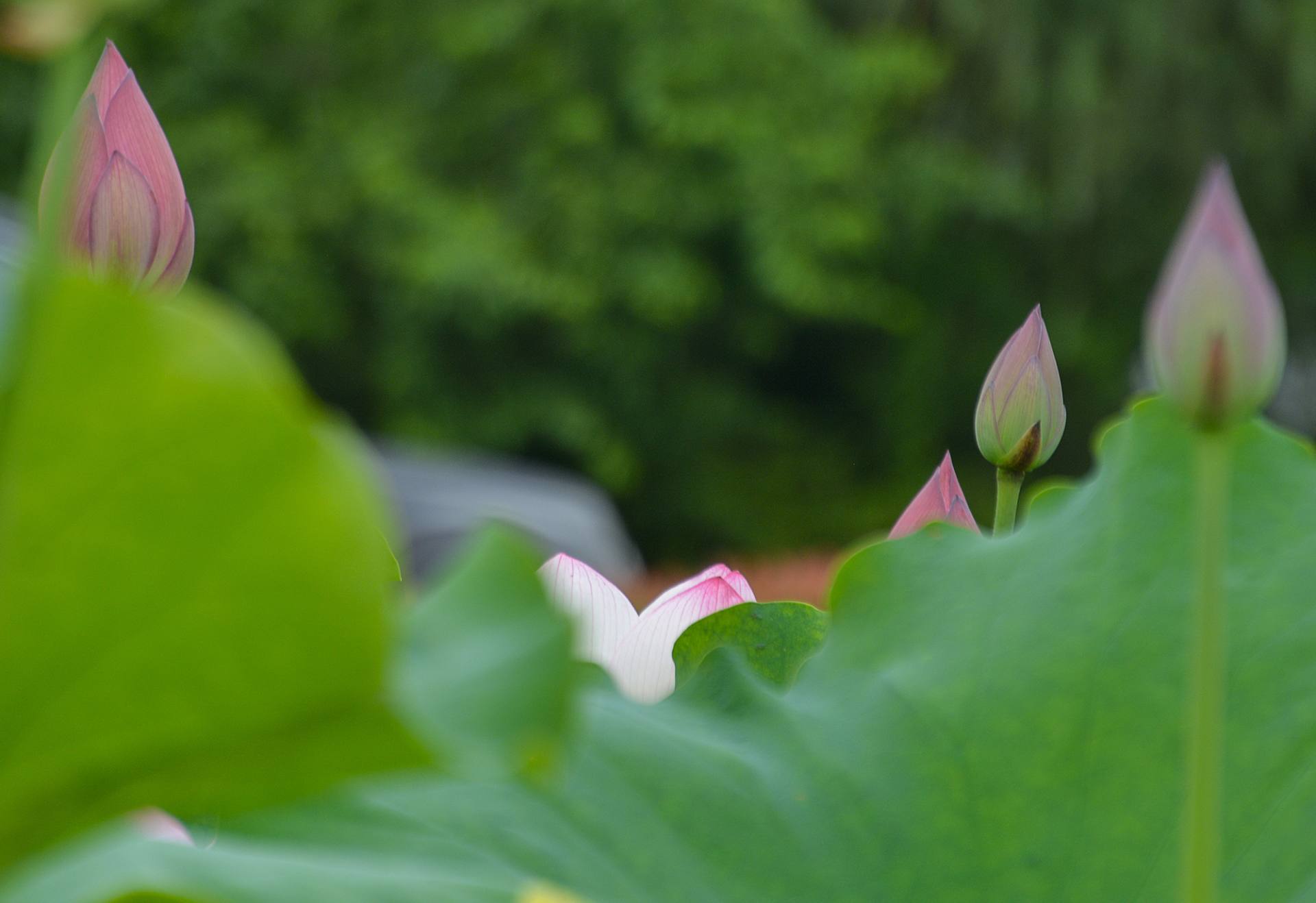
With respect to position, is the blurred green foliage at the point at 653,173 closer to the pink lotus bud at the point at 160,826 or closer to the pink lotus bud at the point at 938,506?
the pink lotus bud at the point at 938,506

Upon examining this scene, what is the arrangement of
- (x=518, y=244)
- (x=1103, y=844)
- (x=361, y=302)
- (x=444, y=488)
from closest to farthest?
(x=1103, y=844) → (x=444, y=488) → (x=518, y=244) → (x=361, y=302)

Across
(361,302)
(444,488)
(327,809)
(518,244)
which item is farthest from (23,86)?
(327,809)

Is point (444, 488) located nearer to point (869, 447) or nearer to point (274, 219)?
point (274, 219)

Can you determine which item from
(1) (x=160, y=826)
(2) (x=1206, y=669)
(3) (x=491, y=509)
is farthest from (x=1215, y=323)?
(3) (x=491, y=509)

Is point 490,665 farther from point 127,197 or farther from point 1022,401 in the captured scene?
point 1022,401

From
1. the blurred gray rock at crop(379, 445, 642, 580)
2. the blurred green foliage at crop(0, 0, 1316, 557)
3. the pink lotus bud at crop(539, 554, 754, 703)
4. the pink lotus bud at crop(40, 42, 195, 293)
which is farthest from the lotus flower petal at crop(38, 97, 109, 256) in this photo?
the blurred green foliage at crop(0, 0, 1316, 557)

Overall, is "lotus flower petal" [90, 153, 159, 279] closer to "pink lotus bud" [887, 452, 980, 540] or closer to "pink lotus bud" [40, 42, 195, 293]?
"pink lotus bud" [40, 42, 195, 293]
